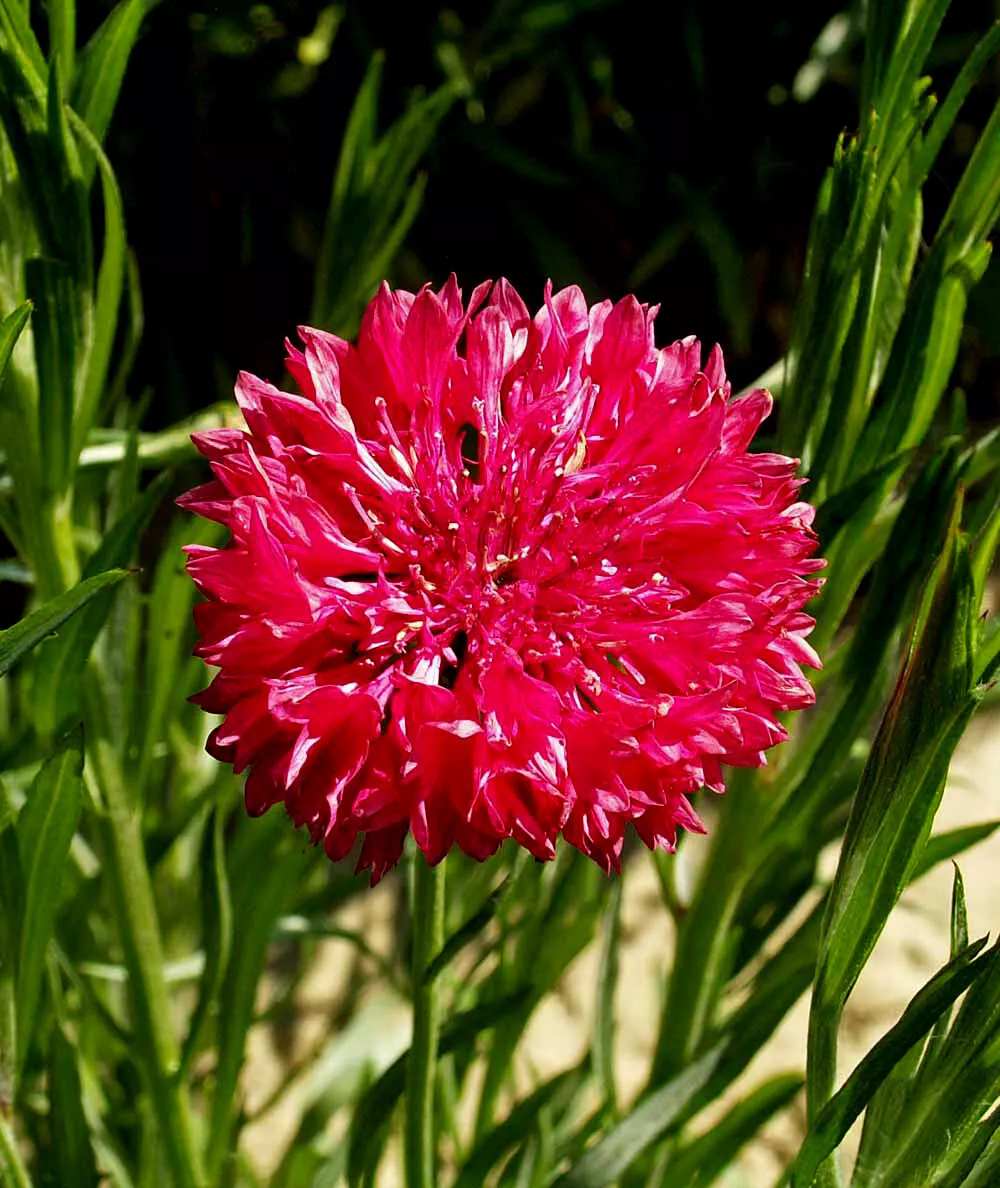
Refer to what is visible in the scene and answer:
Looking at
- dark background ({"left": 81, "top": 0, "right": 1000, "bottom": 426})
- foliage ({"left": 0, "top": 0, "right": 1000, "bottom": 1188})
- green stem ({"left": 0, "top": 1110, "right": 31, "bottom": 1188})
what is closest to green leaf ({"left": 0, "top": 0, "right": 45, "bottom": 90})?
foliage ({"left": 0, "top": 0, "right": 1000, "bottom": 1188})

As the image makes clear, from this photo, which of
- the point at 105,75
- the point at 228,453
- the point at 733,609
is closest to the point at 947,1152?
the point at 733,609

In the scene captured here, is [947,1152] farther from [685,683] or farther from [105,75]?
[105,75]

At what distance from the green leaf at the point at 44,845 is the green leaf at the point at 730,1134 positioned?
296 millimetres

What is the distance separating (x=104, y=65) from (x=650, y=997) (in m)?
0.78

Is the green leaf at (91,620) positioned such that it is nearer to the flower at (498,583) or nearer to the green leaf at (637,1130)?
the flower at (498,583)

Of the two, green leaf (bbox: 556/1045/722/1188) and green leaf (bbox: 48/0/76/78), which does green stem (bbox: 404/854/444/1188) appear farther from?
green leaf (bbox: 48/0/76/78)

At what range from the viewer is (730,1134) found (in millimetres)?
613

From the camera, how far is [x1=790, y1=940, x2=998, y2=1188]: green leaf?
0.37 metres

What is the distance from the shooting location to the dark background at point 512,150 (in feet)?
3.54

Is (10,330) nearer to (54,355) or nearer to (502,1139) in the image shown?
(54,355)

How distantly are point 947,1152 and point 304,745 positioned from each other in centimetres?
22

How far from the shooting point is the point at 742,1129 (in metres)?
0.61

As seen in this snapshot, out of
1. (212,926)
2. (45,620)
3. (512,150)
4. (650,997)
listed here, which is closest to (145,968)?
(212,926)

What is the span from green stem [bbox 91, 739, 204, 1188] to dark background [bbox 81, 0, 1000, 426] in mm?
544
